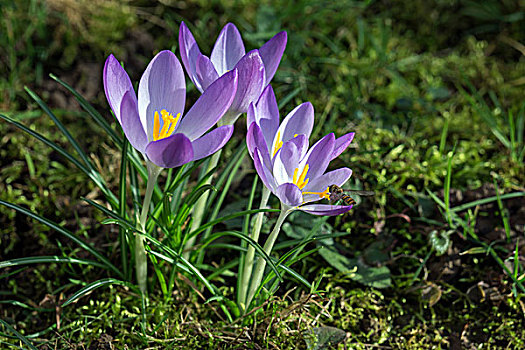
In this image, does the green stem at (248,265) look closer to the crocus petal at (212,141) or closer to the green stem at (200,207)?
the green stem at (200,207)

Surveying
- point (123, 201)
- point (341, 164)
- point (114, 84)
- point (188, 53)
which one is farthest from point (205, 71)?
point (341, 164)

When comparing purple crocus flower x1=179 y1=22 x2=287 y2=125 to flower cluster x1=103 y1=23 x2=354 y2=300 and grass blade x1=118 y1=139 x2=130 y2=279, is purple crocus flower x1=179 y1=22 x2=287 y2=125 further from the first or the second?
grass blade x1=118 y1=139 x2=130 y2=279

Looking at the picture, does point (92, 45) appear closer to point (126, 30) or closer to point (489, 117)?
point (126, 30)

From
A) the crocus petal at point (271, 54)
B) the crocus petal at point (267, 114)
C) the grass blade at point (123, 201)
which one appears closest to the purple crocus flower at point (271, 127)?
the crocus petal at point (267, 114)

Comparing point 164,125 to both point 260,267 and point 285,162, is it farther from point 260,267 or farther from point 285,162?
point 260,267

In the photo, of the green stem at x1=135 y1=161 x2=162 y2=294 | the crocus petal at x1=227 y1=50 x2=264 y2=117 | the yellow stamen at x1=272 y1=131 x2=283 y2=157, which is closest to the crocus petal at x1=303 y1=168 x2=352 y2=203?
the yellow stamen at x1=272 y1=131 x2=283 y2=157
